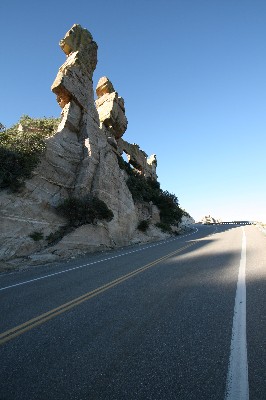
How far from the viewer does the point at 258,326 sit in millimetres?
5035

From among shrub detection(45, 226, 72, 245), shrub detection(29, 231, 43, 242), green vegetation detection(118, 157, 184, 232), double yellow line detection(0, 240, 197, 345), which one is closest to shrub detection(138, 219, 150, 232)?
green vegetation detection(118, 157, 184, 232)

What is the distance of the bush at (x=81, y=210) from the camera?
21.3 metres

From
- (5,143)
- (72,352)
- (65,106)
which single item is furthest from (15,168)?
(72,352)

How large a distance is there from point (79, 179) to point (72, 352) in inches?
809

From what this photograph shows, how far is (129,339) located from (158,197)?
3694 cm

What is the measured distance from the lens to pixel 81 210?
21.5 metres

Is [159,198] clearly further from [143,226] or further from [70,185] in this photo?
[70,185]

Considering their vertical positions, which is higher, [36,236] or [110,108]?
[110,108]

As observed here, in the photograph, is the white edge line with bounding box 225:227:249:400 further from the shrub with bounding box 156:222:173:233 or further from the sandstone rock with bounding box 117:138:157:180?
the sandstone rock with bounding box 117:138:157:180

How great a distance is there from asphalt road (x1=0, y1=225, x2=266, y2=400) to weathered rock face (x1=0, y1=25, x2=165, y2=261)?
9.32 metres

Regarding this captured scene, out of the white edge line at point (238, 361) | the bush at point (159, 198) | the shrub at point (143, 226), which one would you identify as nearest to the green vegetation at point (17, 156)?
the shrub at point (143, 226)

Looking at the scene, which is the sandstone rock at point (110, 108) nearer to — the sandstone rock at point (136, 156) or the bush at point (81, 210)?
the sandstone rock at point (136, 156)

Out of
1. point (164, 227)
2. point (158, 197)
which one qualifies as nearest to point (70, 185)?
point (164, 227)

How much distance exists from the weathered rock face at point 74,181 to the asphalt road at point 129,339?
30.6 ft
